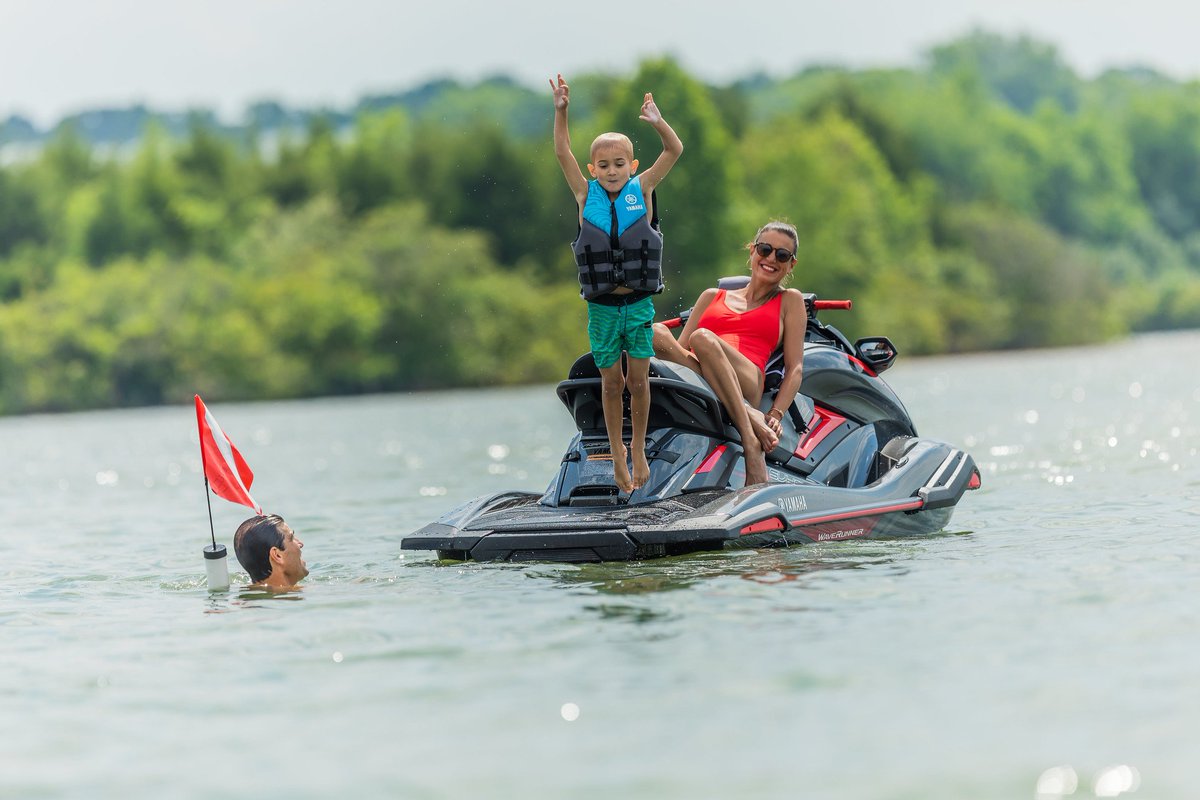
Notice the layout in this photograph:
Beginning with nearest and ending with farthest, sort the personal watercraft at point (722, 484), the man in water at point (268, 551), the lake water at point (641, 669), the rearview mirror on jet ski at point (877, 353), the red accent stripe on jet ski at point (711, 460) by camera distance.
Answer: the lake water at point (641, 669)
the personal watercraft at point (722, 484)
the man in water at point (268, 551)
the red accent stripe on jet ski at point (711, 460)
the rearview mirror on jet ski at point (877, 353)

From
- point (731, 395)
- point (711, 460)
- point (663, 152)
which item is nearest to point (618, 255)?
point (663, 152)

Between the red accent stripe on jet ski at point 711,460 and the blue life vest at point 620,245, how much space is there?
98cm

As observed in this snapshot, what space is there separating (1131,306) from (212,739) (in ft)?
257

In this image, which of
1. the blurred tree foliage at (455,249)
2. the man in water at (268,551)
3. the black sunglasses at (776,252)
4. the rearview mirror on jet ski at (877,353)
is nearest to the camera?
the man in water at (268,551)

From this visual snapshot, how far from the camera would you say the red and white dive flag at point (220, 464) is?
27.9 feet

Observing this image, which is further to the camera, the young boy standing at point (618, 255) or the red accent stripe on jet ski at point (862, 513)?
the red accent stripe on jet ski at point (862, 513)

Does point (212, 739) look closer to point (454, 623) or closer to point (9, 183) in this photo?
point (454, 623)

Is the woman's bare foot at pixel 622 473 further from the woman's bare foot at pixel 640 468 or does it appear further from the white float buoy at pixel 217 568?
the white float buoy at pixel 217 568

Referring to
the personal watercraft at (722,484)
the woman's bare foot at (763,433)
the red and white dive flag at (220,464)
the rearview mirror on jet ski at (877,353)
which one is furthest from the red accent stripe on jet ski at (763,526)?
the red and white dive flag at (220,464)

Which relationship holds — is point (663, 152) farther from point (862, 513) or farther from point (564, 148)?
point (862, 513)

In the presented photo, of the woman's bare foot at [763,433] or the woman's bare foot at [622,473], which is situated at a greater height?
the woman's bare foot at [763,433]

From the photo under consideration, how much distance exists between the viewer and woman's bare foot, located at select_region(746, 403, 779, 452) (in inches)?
347

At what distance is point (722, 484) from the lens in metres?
8.77

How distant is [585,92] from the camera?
71562 mm
